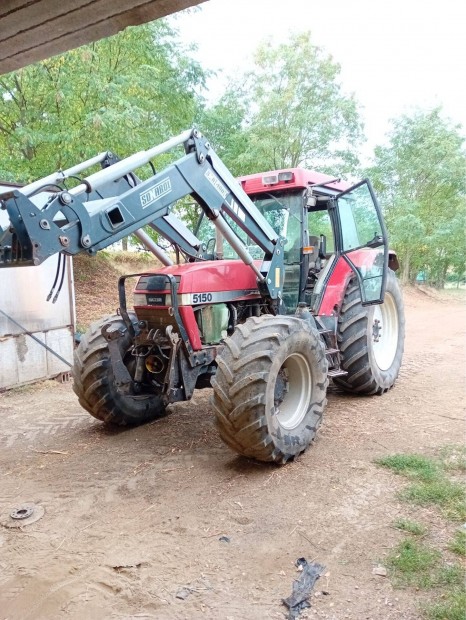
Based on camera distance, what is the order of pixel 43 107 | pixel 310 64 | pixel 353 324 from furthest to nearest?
pixel 310 64 → pixel 43 107 → pixel 353 324

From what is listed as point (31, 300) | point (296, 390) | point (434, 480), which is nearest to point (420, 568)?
point (434, 480)


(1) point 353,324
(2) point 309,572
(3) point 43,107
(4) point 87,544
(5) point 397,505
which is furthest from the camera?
(3) point 43,107

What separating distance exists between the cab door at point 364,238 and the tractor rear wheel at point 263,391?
150 cm

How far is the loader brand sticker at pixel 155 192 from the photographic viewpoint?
3.50m

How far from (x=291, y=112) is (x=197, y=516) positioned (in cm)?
1500

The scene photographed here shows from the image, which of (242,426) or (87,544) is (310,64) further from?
(87,544)

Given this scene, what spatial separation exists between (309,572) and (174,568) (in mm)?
702

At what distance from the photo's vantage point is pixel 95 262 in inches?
538

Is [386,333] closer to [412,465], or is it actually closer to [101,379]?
[412,465]

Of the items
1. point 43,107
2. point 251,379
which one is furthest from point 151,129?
point 251,379

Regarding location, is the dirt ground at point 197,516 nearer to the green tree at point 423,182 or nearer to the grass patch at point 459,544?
the grass patch at point 459,544

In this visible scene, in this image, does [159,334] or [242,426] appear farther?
[159,334]

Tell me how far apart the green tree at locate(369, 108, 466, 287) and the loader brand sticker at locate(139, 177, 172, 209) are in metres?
16.5

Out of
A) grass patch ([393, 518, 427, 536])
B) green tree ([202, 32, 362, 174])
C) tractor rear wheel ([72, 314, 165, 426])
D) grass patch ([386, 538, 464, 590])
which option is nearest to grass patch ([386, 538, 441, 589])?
grass patch ([386, 538, 464, 590])
